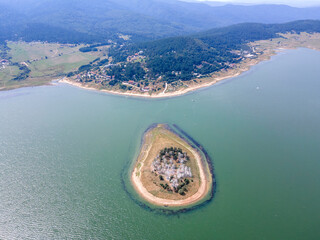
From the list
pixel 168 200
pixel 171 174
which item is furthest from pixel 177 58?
pixel 168 200

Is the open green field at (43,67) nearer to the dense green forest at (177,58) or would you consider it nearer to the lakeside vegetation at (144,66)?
the lakeside vegetation at (144,66)

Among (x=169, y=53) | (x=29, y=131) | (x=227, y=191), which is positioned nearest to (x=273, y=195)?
(x=227, y=191)

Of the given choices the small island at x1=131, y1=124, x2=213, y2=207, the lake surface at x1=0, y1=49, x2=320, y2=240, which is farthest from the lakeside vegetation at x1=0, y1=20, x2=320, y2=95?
the small island at x1=131, y1=124, x2=213, y2=207

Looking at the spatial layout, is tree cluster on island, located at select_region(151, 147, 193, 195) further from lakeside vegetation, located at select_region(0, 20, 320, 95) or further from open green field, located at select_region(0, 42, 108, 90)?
open green field, located at select_region(0, 42, 108, 90)

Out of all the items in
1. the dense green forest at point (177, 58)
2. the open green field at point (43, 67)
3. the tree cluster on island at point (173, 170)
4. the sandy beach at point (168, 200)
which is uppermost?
the dense green forest at point (177, 58)

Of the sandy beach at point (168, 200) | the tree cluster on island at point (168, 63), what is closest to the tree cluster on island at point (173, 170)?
the sandy beach at point (168, 200)

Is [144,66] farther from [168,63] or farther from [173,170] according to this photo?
[173,170]
